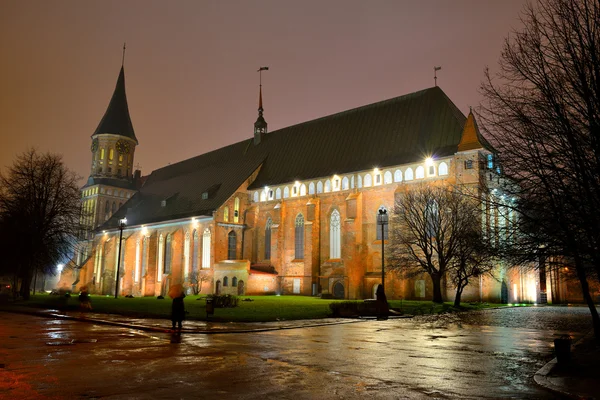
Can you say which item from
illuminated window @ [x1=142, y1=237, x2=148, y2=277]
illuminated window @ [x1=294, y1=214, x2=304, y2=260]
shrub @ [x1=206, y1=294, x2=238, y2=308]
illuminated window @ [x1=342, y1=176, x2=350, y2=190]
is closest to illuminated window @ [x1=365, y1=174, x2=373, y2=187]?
illuminated window @ [x1=342, y1=176, x2=350, y2=190]

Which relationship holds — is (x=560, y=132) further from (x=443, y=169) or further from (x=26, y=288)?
(x=26, y=288)

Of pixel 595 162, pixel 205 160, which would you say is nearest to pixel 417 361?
pixel 595 162

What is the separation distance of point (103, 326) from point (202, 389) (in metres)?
12.9

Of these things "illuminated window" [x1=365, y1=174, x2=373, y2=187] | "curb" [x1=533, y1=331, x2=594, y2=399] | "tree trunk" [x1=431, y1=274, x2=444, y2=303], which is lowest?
"curb" [x1=533, y1=331, x2=594, y2=399]

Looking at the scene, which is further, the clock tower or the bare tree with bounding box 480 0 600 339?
the clock tower

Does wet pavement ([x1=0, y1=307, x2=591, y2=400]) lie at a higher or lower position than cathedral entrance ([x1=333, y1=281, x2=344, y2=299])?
lower

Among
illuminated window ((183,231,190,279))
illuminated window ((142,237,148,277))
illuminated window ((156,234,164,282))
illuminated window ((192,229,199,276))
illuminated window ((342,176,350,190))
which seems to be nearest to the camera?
illuminated window ((342,176,350,190))

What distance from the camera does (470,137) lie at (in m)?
36.0

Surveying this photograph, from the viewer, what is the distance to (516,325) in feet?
64.3

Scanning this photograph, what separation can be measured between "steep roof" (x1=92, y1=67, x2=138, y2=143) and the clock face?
1269 millimetres

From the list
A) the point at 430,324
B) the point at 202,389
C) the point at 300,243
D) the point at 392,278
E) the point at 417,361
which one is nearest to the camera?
the point at 202,389

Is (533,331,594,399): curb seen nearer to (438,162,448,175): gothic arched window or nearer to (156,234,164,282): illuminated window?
(438,162,448,175): gothic arched window

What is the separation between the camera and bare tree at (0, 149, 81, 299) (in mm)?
37125

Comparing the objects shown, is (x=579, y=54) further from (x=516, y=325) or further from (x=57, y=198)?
(x=57, y=198)
